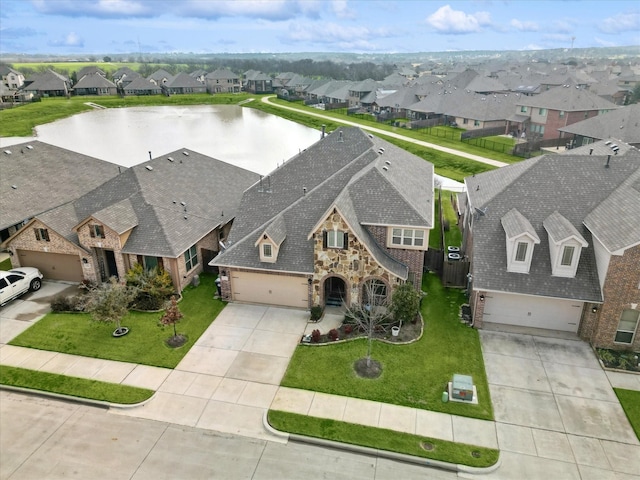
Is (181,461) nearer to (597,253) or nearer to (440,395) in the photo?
(440,395)

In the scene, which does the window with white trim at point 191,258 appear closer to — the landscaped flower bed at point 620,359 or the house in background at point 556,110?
the landscaped flower bed at point 620,359

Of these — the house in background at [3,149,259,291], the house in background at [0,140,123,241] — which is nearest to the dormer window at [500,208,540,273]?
the house in background at [3,149,259,291]

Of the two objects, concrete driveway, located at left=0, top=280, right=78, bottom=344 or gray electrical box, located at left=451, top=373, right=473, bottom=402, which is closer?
gray electrical box, located at left=451, top=373, right=473, bottom=402

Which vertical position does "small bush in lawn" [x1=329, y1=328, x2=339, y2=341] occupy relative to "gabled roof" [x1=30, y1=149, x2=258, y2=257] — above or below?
below

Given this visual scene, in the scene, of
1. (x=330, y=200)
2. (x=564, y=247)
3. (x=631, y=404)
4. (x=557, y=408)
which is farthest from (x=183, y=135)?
(x=631, y=404)

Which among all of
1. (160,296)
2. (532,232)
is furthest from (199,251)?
(532,232)

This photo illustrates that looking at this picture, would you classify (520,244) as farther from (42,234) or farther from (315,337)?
(42,234)

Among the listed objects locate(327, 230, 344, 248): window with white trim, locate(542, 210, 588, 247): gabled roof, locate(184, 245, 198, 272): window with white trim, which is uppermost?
locate(542, 210, 588, 247): gabled roof

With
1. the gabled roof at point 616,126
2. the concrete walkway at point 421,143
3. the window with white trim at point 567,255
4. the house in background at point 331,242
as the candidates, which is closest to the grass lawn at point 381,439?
the house in background at point 331,242

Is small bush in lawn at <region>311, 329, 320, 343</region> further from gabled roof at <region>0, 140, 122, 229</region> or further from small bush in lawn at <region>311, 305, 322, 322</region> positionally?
gabled roof at <region>0, 140, 122, 229</region>
